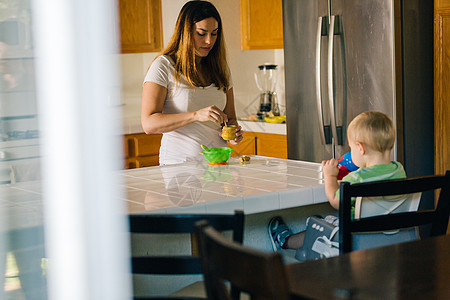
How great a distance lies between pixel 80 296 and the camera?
57cm

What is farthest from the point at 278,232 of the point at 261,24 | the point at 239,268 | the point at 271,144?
the point at 261,24

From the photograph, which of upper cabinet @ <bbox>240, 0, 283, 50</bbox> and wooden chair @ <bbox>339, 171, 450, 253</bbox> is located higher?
upper cabinet @ <bbox>240, 0, 283, 50</bbox>

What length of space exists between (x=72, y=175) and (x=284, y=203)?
53.1 inches

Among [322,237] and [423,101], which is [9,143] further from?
[423,101]

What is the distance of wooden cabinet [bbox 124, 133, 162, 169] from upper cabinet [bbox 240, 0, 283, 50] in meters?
1.08

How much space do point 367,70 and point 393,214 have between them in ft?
5.24

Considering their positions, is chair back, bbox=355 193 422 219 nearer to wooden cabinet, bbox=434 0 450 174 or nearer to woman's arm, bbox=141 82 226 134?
woman's arm, bbox=141 82 226 134

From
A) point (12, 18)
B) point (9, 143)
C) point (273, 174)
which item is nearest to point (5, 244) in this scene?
point (9, 143)

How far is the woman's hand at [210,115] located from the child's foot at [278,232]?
571mm

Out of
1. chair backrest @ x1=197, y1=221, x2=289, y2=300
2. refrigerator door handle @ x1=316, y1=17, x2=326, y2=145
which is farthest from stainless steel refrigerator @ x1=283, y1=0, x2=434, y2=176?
chair backrest @ x1=197, y1=221, x2=289, y2=300

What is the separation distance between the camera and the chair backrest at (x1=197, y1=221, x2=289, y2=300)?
0.91m

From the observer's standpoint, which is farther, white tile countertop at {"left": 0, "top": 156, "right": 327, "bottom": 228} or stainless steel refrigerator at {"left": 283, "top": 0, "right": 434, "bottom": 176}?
stainless steel refrigerator at {"left": 283, "top": 0, "right": 434, "bottom": 176}

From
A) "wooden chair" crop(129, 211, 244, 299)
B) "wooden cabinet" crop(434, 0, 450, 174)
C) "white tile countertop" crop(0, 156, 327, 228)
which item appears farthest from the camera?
"wooden cabinet" crop(434, 0, 450, 174)

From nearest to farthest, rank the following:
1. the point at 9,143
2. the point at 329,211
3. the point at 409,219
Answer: the point at 9,143
the point at 409,219
the point at 329,211
